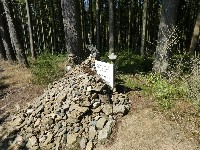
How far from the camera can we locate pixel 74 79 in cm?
884

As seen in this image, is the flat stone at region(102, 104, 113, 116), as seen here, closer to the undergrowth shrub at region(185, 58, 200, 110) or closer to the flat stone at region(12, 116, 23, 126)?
the undergrowth shrub at region(185, 58, 200, 110)

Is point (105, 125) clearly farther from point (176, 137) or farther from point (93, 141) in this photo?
point (176, 137)

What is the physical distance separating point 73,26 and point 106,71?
126 inches

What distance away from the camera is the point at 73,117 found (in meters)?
7.65

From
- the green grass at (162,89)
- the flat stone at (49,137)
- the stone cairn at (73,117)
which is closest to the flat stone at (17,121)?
the stone cairn at (73,117)

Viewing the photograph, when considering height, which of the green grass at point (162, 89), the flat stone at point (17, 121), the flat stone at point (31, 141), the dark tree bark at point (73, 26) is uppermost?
the dark tree bark at point (73, 26)

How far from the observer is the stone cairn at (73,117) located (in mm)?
7391

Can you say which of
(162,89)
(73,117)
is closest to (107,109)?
(73,117)

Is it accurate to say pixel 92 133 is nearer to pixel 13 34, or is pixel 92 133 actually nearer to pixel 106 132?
pixel 106 132

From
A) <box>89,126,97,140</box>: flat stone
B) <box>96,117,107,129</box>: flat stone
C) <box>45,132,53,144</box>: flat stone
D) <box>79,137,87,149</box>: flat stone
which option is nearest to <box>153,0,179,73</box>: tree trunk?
<box>96,117,107,129</box>: flat stone

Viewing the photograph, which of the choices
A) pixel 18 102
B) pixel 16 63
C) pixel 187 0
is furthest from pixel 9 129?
pixel 187 0

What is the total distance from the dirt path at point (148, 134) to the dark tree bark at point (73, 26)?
4.29 metres

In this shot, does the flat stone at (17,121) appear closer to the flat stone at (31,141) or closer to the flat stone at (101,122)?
the flat stone at (31,141)

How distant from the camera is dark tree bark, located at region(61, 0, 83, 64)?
34.6ft
